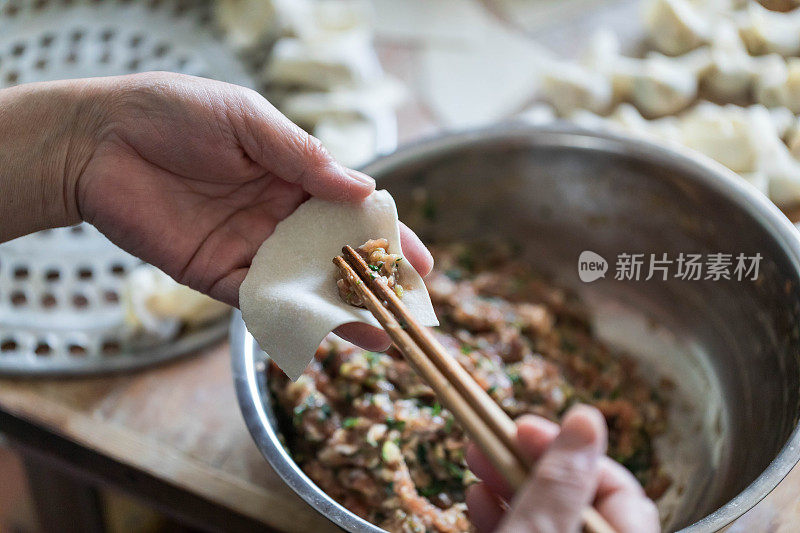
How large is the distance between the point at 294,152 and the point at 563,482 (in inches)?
22.7

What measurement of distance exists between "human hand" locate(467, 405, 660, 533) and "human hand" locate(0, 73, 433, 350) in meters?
0.33

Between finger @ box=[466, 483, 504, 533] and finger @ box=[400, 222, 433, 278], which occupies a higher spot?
finger @ box=[400, 222, 433, 278]

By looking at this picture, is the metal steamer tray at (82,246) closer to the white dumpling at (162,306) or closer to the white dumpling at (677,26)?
the white dumpling at (162,306)

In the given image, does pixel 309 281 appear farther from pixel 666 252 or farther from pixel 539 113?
pixel 539 113

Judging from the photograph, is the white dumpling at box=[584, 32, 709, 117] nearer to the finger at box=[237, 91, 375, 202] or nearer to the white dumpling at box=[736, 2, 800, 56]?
the white dumpling at box=[736, 2, 800, 56]

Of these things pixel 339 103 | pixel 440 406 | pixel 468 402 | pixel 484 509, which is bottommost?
pixel 440 406

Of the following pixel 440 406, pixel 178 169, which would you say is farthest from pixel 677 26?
pixel 178 169

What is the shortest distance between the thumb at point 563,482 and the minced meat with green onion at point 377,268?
1.12 feet

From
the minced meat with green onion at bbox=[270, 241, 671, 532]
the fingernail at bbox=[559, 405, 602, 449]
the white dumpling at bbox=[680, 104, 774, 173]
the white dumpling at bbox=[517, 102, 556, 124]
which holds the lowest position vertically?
the minced meat with green onion at bbox=[270, 241, 671, 532]

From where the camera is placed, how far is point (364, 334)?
3.11ft

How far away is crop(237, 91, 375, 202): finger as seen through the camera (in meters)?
1.00

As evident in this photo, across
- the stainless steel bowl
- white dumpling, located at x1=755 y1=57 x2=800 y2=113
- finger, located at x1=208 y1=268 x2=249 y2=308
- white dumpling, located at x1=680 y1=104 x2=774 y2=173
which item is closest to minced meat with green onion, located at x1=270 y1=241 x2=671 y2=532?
the stainless steel bowl

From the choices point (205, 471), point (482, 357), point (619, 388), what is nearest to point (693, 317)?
point (619, 388)

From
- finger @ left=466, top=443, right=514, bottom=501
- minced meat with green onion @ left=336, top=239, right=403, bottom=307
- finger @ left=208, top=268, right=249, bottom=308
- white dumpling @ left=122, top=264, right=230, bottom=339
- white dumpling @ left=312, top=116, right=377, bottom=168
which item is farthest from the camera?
white dumpling @ left=312, top=116, right=377, bottom=168
